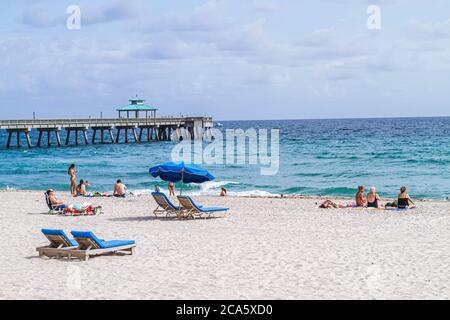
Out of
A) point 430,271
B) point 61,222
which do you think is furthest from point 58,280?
point 61,222

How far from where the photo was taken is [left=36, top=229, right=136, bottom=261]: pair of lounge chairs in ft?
32.9

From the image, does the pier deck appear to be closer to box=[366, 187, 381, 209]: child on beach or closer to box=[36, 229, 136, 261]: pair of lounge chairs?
box=[366, 187, 381, 209]: child on beach

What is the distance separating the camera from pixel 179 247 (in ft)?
36.6

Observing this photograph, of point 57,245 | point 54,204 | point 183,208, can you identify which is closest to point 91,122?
point 54,204

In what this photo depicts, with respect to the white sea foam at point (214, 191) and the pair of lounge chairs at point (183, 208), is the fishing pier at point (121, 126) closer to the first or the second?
the white sea foam at point (214, 191)

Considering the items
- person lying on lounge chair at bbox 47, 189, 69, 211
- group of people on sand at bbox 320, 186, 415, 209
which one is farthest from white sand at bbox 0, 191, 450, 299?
group of people on sand at bbox 320, 186, 415, 209

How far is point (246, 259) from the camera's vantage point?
995 centimetres

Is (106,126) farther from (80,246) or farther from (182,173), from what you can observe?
(80,246)

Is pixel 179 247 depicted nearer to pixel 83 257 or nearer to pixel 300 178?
pixel 83 257

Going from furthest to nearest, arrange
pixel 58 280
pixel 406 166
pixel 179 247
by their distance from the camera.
→ pixel 406 166 → pixel 179 247 → pixel 58 280
